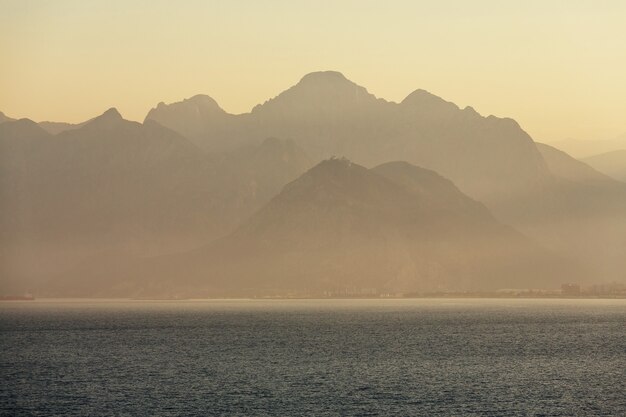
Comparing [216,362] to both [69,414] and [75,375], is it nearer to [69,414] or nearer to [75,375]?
[75,375]

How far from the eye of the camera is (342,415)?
120312 millimetres

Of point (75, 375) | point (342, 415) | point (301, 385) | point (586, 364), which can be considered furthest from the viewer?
point (586, 364)

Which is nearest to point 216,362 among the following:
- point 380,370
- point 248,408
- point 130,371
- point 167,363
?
point 167,363

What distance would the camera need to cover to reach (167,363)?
613 ft

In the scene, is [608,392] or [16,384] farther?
[16,384]

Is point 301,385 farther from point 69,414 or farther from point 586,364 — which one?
point 586,364

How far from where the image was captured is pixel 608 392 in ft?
461

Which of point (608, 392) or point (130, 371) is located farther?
point (130, 371)

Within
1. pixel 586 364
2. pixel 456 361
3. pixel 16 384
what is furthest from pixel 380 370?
pixel 16 384

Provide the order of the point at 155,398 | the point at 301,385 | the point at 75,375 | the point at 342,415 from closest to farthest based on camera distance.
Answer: the point at 342,415 → the point at 155,398 → the point at 301,385 → the point at 75,375

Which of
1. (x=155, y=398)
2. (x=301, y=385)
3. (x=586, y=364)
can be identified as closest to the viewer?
(x=155, y=398)

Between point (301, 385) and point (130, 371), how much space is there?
37266 mm

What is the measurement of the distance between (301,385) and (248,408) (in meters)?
24.1

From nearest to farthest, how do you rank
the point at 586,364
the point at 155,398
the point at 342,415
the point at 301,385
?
the point at 342,415
the point at 155,398
the point at 301,385
the point at 586,364
